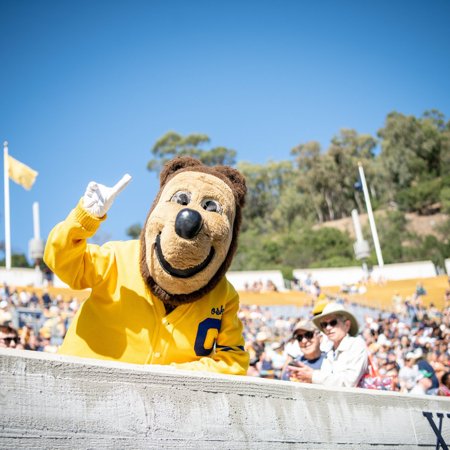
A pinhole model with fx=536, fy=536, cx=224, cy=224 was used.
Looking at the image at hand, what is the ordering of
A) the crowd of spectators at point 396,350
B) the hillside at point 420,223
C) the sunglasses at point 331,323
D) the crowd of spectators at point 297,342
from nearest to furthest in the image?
1. the sunglasses at point 331,323
2. the crowd of spectators at point 297,342
3. the crowd of spectators at point 396,350
4. the hillside at point 420,223

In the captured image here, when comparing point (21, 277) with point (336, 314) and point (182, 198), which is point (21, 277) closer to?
point (336, 314)

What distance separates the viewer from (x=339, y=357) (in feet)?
12.1

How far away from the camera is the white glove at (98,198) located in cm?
266

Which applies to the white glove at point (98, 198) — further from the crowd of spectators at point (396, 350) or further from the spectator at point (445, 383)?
the spectator at point (445, 383)

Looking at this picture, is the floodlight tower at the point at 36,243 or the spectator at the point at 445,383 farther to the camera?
the floodlight tower at the point at 36,243

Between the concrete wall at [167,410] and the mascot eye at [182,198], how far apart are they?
→ 134 cm

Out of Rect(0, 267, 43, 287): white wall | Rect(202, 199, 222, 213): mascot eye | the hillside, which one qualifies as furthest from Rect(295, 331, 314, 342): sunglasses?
the hillside

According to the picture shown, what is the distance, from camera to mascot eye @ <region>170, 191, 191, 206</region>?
305 cm

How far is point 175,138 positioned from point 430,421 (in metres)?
55.8

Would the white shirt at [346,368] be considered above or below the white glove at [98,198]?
below

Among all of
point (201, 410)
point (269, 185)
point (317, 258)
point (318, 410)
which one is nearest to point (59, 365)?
point (201, 410)

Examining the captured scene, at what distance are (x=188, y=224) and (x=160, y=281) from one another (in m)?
0.37

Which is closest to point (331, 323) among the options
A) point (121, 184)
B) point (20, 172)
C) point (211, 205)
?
point (211, 205)

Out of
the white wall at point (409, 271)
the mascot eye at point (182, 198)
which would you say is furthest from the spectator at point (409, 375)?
the white wall at point (409, 271)
